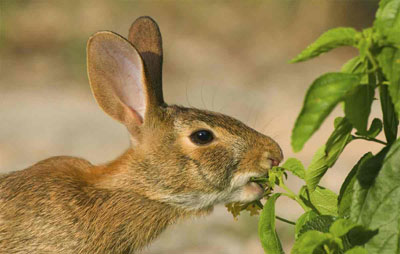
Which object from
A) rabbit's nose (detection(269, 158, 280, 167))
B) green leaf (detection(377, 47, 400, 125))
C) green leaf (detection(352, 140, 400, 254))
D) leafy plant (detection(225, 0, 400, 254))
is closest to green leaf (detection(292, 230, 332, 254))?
leafy plant (detection(225, 0, 400, 254))

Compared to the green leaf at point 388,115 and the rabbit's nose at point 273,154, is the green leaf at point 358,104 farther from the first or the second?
the rabbit's nose at point 273,154

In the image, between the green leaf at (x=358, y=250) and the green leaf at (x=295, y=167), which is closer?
the green leaf at (x=358, y=250)

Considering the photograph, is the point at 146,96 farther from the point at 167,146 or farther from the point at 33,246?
the point at 33,246

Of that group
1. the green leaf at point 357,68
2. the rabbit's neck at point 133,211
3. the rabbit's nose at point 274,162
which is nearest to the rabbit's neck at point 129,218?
the rabbit's neck at point 133,211

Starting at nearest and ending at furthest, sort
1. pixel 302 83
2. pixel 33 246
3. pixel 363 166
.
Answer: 1. pixel 363 166
2. pixel 33 246
3. pixel 302 83

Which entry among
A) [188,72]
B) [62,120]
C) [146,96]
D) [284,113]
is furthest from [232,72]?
[146,96]

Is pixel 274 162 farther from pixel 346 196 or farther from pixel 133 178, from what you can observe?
pixel 346 196
